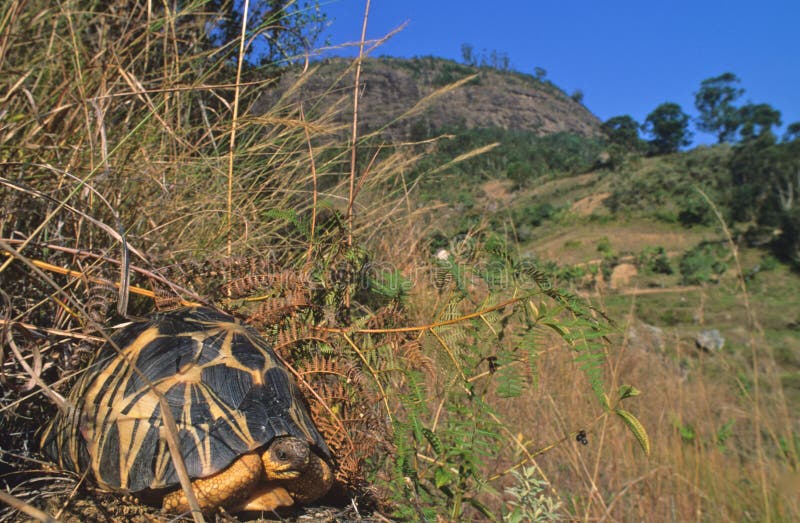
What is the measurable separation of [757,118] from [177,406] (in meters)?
60.1

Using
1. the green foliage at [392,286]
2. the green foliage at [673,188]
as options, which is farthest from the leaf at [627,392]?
the green foliage at [673,188]

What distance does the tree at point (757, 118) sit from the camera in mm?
47938

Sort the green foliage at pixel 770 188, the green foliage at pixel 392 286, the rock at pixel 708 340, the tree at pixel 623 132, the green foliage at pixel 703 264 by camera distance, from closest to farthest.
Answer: the green foliage at pixel 392 286 < the rock at pixel 708 340 < the green foliage at pixel 703 264 < the green foliage at pixel 770 188 < the tree at pixel 623 132

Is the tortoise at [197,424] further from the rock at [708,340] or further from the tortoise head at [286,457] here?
the rock at [708,340]

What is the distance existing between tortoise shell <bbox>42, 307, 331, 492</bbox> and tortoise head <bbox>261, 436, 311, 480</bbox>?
0.02 metres

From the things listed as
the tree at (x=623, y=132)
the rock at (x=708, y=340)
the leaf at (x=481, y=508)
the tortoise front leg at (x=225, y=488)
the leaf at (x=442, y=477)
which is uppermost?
the tree at (x=623, y=132)

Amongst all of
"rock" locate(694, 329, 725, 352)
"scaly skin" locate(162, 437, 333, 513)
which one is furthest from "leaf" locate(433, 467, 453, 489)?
"rock" locate(694, 329, 725, 352)

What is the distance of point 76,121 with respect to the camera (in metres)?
1.80

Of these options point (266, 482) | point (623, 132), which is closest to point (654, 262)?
point (266, 482)

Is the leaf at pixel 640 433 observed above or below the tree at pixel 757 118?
below

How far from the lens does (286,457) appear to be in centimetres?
107

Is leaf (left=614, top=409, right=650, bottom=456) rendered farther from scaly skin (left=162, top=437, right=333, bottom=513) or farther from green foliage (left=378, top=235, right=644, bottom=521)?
scaly skin (left=162, top=437, right=333, bottom=513)

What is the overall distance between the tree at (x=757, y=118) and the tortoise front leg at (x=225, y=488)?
55.3 meters

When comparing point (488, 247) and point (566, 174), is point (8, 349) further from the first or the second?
point (566, 174)
